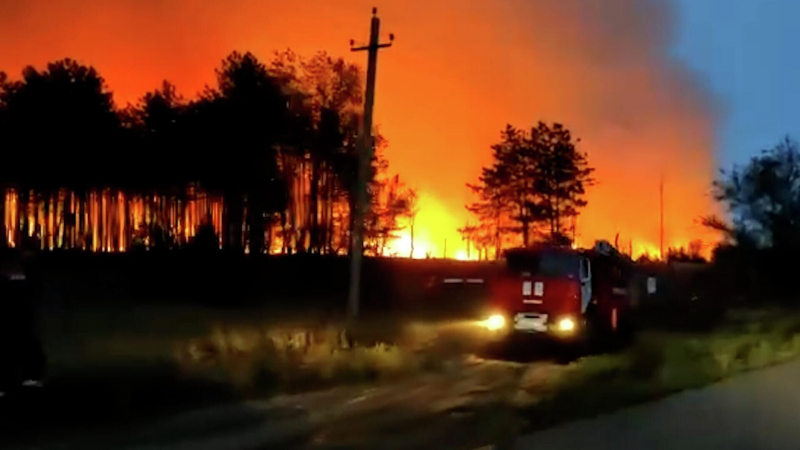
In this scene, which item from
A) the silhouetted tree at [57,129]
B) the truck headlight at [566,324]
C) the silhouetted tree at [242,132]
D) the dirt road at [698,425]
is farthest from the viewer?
the silhouetted tree at [242,132]

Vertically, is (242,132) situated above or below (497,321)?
above

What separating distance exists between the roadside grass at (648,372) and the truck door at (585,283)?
2545 millimetres

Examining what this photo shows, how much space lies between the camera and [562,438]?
11.1 metres

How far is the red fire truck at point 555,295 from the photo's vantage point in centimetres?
2450

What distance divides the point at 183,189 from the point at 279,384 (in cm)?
3272

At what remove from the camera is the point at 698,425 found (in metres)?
12.5

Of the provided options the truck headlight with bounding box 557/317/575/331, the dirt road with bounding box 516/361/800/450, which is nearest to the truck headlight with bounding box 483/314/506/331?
the truck headlight with bounding box 557/317/575/331

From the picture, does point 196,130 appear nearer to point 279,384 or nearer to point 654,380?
point 279,384

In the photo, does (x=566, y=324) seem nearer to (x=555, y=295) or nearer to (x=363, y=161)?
(x=555, y=295)

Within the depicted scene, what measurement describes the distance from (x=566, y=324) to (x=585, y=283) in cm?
102

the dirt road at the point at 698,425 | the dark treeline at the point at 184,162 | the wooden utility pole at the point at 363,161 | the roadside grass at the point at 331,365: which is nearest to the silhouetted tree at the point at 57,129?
the dark treeline at the point at 184,162

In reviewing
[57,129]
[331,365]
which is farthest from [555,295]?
[57,129]

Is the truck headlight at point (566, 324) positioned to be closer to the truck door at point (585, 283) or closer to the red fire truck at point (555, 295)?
the red fire truck at point (555, 295)

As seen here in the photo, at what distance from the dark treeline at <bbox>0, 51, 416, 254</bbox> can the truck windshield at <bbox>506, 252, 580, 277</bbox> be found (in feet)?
61.0
